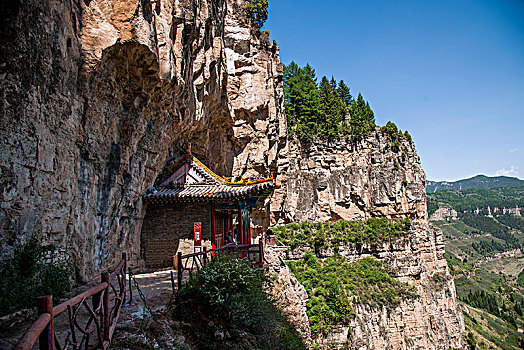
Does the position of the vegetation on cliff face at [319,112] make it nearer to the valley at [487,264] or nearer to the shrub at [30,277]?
the valley at [487,264]

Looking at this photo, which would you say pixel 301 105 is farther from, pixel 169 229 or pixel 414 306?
pixel 169 229

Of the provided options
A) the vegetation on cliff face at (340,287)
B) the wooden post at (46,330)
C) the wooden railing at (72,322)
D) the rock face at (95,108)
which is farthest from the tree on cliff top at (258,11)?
the wooden post at (46,330)

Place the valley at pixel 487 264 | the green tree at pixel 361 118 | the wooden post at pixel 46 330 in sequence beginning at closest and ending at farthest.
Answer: the wooden post at pixel 46 330 < the green tree at pixel 361 118 < the valley at pixel 487 264

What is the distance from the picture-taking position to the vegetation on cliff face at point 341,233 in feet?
104

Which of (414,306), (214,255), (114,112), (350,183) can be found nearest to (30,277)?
(114,112)

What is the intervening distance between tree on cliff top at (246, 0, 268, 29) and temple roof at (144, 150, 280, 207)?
14294 mm

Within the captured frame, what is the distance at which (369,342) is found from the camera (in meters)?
23.6

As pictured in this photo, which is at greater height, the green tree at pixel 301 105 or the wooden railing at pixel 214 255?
the green tree at pixel 301 105

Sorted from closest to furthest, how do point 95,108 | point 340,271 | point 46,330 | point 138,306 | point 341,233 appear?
point 46,330 < point 138,306 < point 95,108 < point 340,271 < point 341,233

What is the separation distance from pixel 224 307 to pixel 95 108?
243 inches

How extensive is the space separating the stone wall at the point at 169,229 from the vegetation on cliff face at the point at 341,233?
18.0 m

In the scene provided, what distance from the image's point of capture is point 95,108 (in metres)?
8.70

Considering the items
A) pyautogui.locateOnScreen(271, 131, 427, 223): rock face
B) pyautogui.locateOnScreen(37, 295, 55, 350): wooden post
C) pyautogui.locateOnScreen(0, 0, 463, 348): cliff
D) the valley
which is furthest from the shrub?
the valley

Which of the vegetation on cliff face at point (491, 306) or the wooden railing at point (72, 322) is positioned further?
the vegetation on cliff face at point (491, 306)
